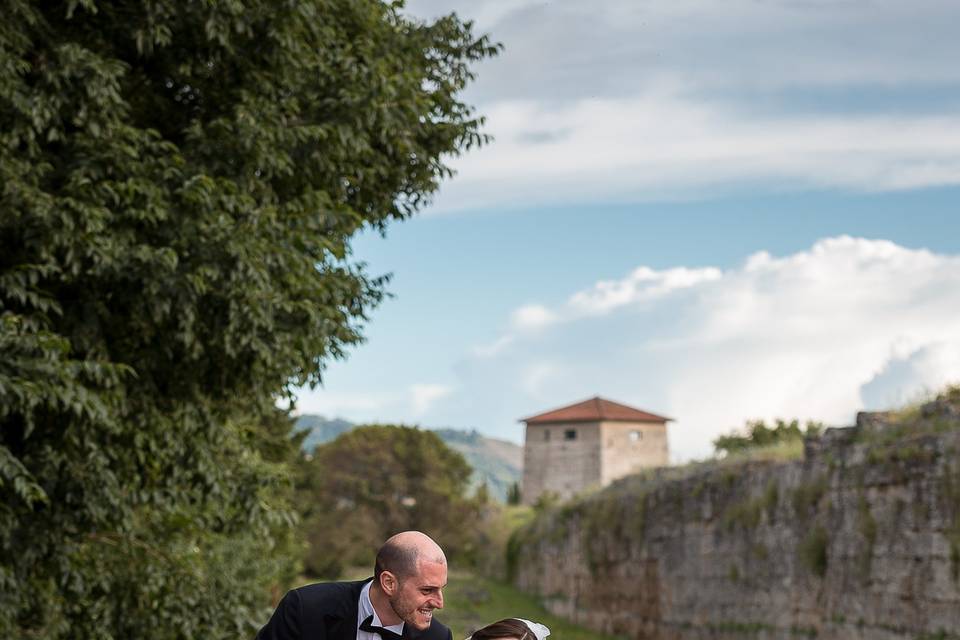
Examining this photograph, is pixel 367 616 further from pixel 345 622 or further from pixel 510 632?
pixel 510 632

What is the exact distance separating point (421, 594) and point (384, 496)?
61.3 m

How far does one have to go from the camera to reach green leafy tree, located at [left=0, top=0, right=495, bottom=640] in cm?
1080

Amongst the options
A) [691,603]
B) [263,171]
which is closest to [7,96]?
[263,171]

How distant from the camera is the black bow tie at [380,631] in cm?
391

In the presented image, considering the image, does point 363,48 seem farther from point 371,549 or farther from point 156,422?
point 371,549

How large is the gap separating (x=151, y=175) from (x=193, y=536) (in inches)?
195

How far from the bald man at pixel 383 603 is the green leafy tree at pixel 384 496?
51.1 metres

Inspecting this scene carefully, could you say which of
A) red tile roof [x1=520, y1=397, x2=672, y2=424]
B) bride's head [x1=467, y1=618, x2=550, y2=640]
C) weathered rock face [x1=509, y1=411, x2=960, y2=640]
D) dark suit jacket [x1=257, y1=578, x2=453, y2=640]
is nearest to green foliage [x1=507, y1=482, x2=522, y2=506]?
red tile roof [x1=520, y1=397, x2=672, y2=424]

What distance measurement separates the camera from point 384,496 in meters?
64.3

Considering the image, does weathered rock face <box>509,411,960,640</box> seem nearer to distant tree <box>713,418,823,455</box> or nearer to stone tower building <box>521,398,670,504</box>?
distant tree <box>713,418,823,455</box>

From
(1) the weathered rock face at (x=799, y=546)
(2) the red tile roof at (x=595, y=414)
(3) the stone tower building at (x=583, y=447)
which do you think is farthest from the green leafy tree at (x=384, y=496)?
(1) the weathered rock face at (x=799, y=546)

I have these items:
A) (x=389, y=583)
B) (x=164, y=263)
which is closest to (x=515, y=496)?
(x=164, y=263)

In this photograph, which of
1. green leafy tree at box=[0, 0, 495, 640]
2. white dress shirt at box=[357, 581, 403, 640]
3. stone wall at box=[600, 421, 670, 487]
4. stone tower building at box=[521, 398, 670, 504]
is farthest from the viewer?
stone wall at box=[600, 421, 670, 487]

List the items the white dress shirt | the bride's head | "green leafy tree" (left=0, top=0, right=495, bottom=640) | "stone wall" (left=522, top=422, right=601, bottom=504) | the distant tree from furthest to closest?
"stone wall" (left=522, top=422, right=601, bottom=504), the distant tree, "green leafy tree" (left=0, top=0, right=495, bottom=640), the white dress shirt, the bride's head
